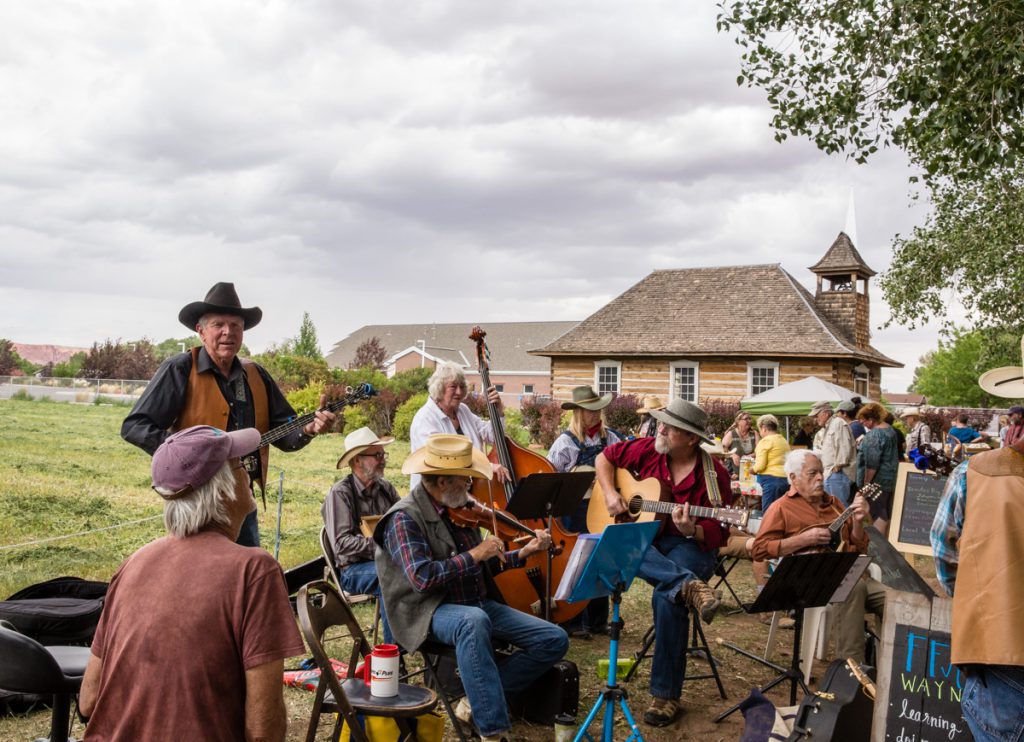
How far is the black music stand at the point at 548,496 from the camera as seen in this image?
5517 mm

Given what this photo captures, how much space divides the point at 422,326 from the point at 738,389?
56.4 meters

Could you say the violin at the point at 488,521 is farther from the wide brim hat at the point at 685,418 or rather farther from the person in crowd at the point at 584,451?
→ the person in crowd at the point at 584,451

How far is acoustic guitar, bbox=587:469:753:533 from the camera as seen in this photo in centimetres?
540

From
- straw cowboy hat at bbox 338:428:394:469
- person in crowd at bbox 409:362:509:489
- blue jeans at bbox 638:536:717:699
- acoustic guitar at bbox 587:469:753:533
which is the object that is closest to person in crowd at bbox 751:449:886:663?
acoustic guitar at bbox 587:469:753:533

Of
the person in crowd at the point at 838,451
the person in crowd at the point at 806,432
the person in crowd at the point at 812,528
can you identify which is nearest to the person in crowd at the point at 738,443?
the person in crowd at the point at 806,432

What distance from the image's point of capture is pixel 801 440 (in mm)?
16203

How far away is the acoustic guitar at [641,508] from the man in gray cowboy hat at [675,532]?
2.3 inches

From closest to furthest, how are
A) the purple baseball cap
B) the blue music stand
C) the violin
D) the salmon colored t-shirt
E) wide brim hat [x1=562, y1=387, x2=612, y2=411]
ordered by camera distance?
the salmon colored t-shirt
the purple baseball cap
the blue music stand
the violin
wide brim hat [x1=562, y1=387, x2=612, y2=411]

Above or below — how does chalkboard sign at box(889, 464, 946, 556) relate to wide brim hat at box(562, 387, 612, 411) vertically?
below

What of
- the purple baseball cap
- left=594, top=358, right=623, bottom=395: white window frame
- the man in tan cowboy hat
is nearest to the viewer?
the purple baseball cap

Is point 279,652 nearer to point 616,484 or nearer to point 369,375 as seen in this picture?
point 616,484

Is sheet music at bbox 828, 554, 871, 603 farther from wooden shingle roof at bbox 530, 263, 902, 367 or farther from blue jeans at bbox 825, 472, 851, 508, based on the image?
wooden shingle roof at bbox 530, 263, 902, 367

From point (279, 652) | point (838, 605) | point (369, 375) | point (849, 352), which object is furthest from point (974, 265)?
point (369, 375)

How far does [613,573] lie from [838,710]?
125 cm
